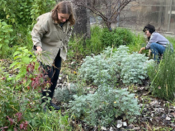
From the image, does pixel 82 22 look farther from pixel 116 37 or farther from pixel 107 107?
pixel 107 107

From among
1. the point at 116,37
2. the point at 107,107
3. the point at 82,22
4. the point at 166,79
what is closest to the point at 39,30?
the point at 107,107

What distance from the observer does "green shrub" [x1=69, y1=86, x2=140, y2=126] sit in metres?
2.61

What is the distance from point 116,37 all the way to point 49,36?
2948 mm

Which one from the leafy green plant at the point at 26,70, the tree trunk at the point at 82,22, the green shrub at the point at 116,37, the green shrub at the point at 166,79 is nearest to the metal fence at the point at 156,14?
the green shrub at the point at 116,37

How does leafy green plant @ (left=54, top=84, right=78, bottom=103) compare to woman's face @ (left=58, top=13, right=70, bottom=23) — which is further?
leafy green plant @ (left=54, top=84, right=78, bottom=103)

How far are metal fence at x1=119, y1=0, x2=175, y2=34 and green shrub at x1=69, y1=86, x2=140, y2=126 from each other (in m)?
5.47

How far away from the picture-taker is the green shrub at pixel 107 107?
2.61 metres

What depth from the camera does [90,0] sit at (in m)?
5.77

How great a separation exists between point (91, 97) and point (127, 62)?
1344mm

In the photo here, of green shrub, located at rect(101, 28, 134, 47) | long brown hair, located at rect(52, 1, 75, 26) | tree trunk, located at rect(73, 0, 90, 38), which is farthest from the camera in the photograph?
tree trunk, located at rect(73, 0, 90, 38)

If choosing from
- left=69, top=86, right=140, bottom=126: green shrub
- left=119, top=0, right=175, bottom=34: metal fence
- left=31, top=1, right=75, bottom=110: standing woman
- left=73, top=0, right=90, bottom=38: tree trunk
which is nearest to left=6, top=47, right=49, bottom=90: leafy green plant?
left=31, top=1, right=75, bottom=110: standing woman

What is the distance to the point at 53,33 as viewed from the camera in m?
2.97

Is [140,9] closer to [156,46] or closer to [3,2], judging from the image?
[156,46]

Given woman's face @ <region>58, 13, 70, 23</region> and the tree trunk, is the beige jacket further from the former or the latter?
the tree trunk
